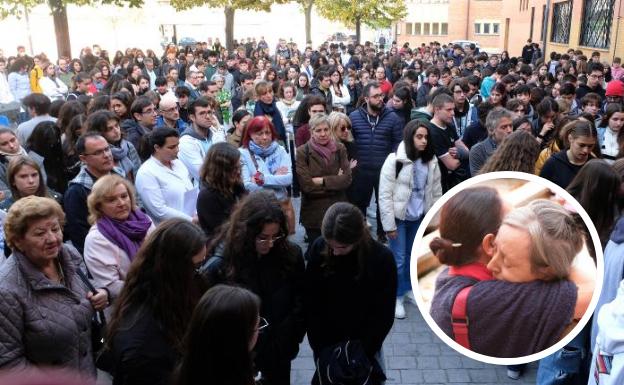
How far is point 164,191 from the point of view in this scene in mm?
4512

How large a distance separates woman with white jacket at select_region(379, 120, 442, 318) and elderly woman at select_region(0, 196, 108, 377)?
259cm

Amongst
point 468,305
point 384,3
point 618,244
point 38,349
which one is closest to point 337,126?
point 618,244

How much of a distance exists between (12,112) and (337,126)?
8465 millimetres

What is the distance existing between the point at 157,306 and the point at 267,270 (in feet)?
2.54

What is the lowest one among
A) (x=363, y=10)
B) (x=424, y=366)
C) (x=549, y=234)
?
(x=424, y=366)

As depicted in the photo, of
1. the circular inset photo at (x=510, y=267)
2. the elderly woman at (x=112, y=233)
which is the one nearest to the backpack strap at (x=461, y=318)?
the circular inset photo at (x=510, y=267)

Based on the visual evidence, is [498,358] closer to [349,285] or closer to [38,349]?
[349,285]

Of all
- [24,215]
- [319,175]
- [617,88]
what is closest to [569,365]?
[319,175]

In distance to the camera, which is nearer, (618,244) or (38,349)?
(38,349)

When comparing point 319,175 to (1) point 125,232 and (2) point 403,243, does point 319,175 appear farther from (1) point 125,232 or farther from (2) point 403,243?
(1) point 125,232

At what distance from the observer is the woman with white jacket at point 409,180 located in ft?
15.8

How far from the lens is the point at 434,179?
4.98 m

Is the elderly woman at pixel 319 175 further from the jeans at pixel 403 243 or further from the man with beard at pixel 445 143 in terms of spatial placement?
the man with beard at pixel 445 143

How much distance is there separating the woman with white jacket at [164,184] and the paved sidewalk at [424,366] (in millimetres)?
1492
